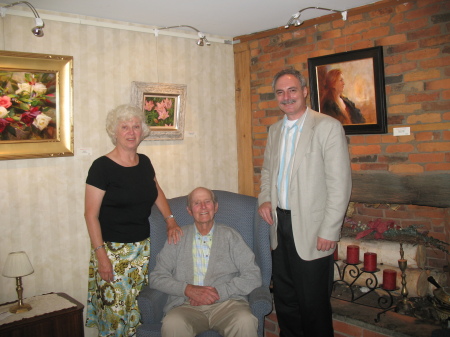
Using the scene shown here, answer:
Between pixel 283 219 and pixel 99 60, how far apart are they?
2.03 meters

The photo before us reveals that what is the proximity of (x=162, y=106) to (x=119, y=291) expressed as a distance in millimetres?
1758

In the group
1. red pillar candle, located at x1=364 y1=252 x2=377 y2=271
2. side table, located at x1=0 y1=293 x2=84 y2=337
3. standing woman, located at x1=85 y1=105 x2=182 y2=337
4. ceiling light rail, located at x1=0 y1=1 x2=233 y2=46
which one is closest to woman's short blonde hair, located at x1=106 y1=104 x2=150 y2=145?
standing woman, located at x1=85 y1=105 x2=182 y2=337

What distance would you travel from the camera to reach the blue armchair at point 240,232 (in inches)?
95.9

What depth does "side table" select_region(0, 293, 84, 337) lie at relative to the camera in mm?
2660

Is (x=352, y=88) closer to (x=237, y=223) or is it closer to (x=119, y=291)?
(x=237, y=223)

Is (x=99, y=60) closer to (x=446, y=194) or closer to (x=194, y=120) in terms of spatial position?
(x=194, y=120)

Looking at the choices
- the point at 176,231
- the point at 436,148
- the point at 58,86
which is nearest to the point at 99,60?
the point at 58,86

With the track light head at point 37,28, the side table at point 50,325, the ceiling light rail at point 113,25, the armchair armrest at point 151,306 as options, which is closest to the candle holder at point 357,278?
the armchair armrest at point 151,306

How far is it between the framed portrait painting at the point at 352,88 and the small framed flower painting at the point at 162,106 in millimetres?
1206

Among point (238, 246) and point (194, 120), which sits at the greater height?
point (194, 120)

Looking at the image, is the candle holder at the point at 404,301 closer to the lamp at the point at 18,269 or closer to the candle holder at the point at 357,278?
the candle holder at the point at 357,278

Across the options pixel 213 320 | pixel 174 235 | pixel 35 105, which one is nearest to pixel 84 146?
pixel 35 105

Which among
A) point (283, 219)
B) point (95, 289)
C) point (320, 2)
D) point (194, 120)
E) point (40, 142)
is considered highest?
point (320, 2)

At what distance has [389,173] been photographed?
3143 millimetres
